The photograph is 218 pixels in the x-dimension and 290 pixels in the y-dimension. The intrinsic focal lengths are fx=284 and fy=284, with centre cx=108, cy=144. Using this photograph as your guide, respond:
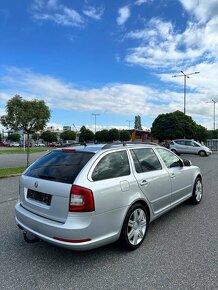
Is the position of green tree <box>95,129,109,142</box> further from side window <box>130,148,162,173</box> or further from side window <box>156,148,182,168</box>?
side window <box>130,148,162,173</box>

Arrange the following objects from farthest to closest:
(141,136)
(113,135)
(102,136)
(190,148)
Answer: (102,136), (113,135), (141,136), (190,148)

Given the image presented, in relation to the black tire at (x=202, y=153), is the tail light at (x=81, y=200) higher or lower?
higher

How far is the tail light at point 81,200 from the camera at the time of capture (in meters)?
3.44

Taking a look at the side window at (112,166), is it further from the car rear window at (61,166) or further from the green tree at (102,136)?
the green tree at (102,136)

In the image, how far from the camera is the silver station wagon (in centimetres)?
345

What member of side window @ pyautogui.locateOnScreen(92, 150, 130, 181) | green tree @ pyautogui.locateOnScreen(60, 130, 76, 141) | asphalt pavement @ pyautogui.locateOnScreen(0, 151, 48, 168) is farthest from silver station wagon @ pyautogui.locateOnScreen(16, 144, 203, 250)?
green tree @ pyautogui.locateOnScreen(60, 130, 76, 141)

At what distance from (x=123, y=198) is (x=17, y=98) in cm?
1264

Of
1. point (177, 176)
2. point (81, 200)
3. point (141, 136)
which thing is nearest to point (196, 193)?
point (177, 176)

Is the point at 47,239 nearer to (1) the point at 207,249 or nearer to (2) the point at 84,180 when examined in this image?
(2) the point at 84,180

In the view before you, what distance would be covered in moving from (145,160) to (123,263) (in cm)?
173

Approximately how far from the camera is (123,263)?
3.67 m

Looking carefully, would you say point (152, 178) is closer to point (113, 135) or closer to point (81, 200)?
point (81, 200)

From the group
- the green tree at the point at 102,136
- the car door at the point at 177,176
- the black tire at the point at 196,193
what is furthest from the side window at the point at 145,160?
the green tree at the point at 102,136

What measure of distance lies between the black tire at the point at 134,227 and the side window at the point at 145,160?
24.5 inches
